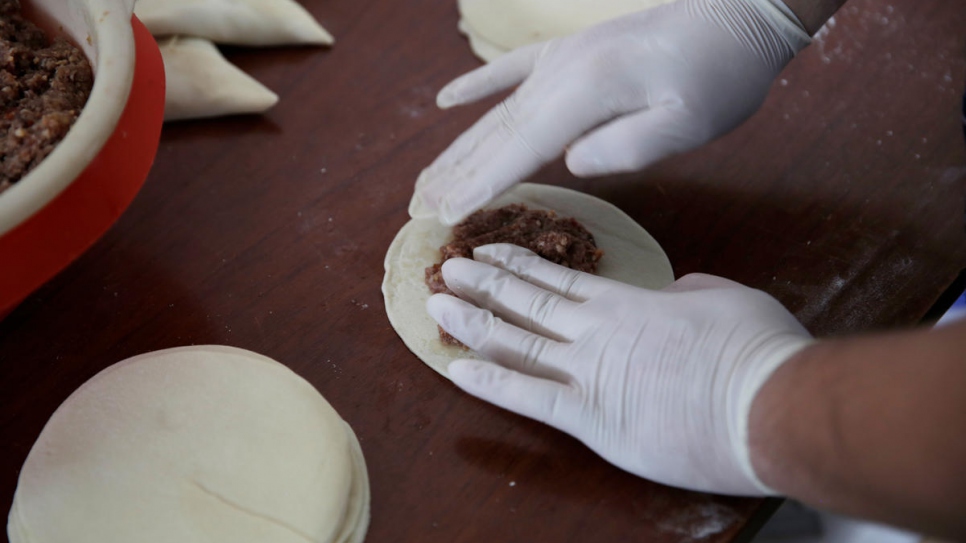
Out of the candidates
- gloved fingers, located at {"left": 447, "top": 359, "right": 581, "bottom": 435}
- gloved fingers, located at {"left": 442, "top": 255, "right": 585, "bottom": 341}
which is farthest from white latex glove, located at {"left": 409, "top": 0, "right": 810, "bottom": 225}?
gloved fingers, located at {"left": 447, "top": 359, "right": 581, "bottom": 435}


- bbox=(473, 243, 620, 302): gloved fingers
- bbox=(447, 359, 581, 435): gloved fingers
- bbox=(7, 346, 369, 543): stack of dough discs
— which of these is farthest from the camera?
bbox=(473, 243, 620, 302): gloved fingers

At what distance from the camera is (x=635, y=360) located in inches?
48.4

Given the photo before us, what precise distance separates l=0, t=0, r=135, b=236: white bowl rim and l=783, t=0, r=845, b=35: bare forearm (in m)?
1.28

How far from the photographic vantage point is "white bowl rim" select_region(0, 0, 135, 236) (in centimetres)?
108

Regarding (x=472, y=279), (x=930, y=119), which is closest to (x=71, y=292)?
(x=472, y=279)

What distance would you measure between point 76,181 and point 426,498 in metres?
0.74

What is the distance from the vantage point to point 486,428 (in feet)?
4.42

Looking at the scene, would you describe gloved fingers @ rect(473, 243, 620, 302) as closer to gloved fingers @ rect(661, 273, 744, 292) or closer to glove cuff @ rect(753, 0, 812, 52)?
gloved fingers @ rect(661, 273, 744, 292)

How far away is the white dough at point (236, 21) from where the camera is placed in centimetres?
187

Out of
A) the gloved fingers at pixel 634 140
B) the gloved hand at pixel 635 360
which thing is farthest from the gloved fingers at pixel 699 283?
the gloved fingers at pixel 634 140

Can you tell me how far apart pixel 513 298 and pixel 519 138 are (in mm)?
324

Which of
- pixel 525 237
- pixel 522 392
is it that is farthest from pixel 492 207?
pixel 522 392

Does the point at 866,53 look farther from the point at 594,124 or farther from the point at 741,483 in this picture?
the point at 741,483

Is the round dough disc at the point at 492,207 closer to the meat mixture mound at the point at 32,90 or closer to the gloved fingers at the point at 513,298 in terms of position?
the gloved fingers at the point at 513,298
